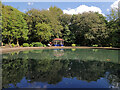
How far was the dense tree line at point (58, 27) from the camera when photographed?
77.5 feet

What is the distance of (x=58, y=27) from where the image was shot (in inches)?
1104

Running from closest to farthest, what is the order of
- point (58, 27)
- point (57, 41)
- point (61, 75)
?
point (61, 75) → point (57, 41) → point (58, 27)

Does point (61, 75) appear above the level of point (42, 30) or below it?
below

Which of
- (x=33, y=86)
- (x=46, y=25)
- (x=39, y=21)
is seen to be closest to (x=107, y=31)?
(x=46, y=25)

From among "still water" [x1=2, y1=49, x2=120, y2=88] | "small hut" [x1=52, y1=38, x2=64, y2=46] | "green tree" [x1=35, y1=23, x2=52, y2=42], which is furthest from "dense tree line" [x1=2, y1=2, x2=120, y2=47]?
"still water" [x1=2, y1=49, x2=120, y2=88]

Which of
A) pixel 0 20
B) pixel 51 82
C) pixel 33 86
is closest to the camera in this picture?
pixel 33 86

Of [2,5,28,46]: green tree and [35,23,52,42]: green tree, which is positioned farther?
[35,23,52,42]: green tree

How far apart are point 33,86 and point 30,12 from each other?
81.6 feet

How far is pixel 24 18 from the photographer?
89.2ft

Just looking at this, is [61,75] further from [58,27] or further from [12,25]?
[58,27]

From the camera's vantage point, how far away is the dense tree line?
2362cm

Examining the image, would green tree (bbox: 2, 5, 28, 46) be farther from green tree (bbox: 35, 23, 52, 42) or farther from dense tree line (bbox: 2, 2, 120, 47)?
green tree (bbox: 35, 23, 52, 42)

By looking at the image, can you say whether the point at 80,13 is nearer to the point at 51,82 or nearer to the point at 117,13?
the point at 117,13

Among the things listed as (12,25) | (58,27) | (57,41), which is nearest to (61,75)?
(12,25)
